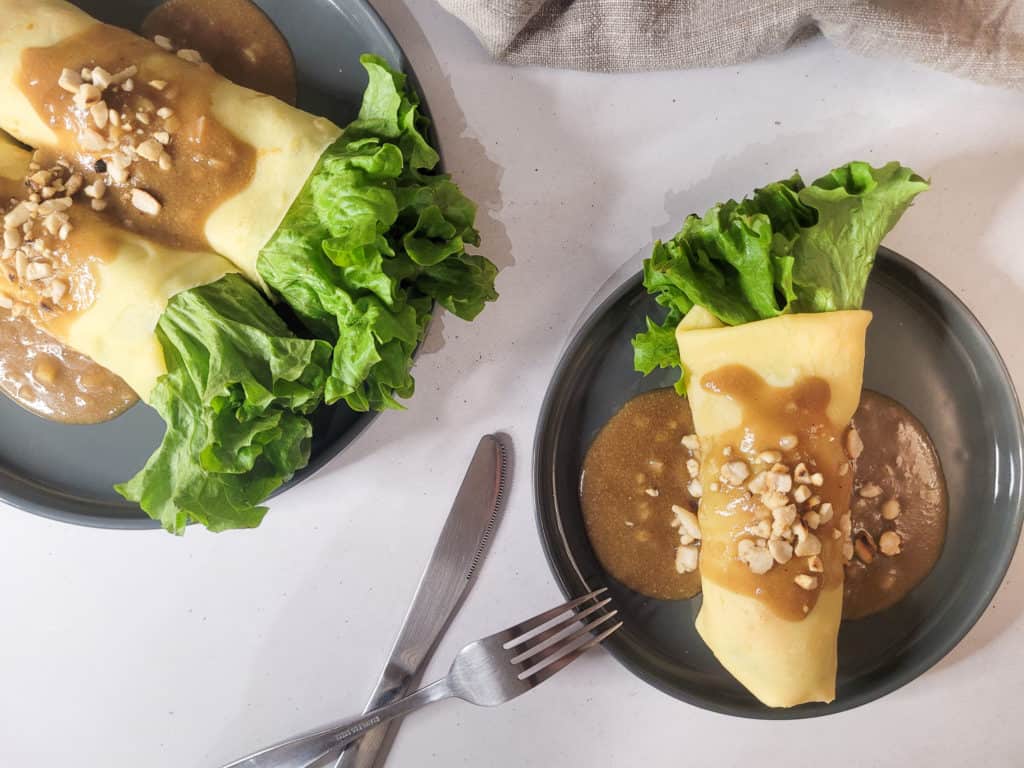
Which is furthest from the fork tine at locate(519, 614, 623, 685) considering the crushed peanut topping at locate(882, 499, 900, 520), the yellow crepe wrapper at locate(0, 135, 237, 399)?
the yellow crepe wrapper at locate(0, 135, 237, 399)

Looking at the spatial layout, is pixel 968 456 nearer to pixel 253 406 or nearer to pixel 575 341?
pixel 575 341

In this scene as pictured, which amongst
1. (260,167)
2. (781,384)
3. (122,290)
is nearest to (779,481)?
(781,384)

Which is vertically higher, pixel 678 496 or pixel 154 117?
pixel 154 117

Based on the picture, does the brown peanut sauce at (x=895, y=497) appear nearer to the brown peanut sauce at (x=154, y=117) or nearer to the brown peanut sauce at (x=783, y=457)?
the brown peanut sauce at (x=783, y=457)

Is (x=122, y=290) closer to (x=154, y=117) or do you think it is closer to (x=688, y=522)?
(x=154, y=117)

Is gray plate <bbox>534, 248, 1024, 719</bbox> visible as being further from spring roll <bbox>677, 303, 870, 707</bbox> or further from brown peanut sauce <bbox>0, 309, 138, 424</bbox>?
brown peanut sauce <bbox>0, 309, 138, 424</bbox>

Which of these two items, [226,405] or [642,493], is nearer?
[226,405]

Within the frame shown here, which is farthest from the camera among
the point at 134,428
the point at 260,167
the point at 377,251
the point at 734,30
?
Answer: the point at 134,428
